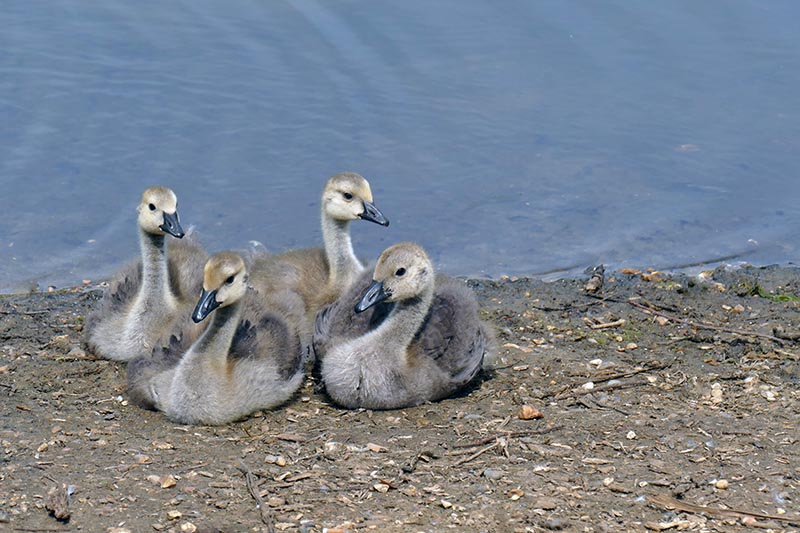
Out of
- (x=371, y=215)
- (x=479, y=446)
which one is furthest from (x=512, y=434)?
(x=371, y=215)

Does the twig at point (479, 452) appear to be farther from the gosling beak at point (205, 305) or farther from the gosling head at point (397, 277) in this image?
the gosling beak at point (205, 305)

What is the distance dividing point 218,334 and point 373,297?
1018mm

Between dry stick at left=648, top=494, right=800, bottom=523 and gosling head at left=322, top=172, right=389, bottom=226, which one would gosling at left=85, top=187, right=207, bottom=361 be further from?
dry stick at left=648, top=494, right=800, bottom=523

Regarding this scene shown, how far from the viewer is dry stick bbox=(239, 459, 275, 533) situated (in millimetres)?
5754

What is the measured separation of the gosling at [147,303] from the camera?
26.3ft

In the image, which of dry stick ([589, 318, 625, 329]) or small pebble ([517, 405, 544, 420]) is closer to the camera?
small pebble ([517, 405, 544, 420])

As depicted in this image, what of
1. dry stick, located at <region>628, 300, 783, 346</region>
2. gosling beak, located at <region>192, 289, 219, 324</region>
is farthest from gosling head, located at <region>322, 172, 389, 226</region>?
dry stick, located at <region>628, 300, 783, 346</region>

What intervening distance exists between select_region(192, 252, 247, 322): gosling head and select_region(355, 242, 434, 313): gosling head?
2.65 feet

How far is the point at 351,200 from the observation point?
8914 millimetres

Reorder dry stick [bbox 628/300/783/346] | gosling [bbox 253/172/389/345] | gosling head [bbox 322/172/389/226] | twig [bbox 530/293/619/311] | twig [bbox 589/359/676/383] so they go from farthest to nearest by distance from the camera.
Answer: twig [bbox 530/293/619/311] < gosling head [bbox 322/172/389/226] < gosling [bbox 253/172/389/345] < dry stick [bbox 628/300/783/346] < twig [bbox 589/359/676/383]

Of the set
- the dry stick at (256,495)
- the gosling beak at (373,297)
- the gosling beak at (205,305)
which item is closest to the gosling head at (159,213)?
the gosling beak at (205,305)

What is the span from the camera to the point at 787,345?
838 cm

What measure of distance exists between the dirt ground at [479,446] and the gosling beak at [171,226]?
3.49 ft

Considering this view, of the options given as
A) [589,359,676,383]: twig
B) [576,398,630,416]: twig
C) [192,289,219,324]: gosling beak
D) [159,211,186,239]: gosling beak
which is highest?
[159,211,186,239]: gosling beak
